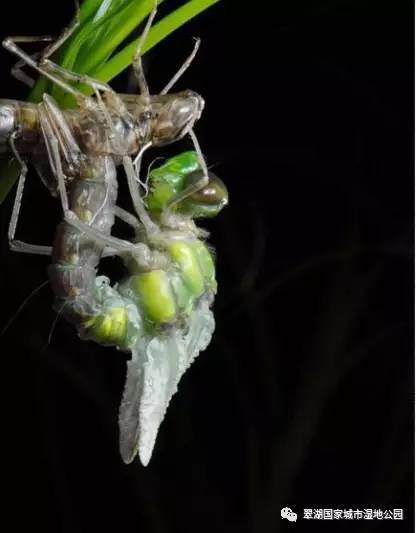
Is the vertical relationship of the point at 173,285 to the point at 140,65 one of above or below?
below

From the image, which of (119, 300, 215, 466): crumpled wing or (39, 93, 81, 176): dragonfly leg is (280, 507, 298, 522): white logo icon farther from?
(39, 93, 81, 176): dragonfly leg

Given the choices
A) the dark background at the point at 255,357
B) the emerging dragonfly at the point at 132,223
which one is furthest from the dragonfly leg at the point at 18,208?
the dark background at the point at 255,357

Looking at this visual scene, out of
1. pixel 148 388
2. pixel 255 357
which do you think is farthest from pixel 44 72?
pixel 255 357

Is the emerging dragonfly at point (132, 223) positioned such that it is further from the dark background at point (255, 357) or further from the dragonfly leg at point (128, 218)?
the dark background at point (255, 357)

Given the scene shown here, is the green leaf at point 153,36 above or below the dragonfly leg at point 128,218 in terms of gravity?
above

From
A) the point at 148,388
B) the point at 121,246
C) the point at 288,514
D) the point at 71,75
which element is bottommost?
the point at 288,514

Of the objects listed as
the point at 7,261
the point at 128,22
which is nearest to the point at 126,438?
the point at 128,22

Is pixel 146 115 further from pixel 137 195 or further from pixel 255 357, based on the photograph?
pixel 255 357
